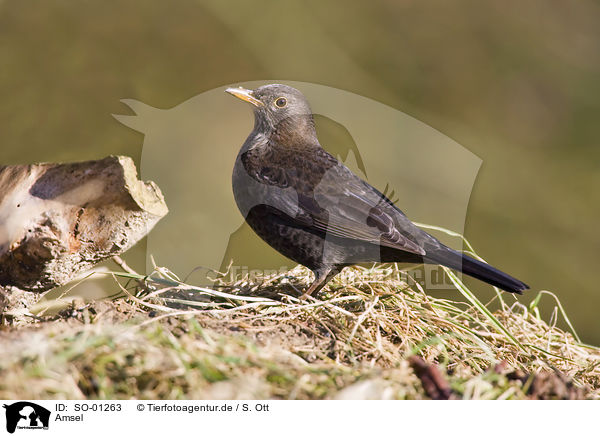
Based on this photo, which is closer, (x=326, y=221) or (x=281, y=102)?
(x=326, y=221)

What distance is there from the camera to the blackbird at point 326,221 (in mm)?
3066

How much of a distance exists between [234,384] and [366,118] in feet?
13.6

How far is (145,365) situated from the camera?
1.72 metres

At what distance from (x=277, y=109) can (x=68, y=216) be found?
171cm

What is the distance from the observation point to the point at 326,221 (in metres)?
3.12

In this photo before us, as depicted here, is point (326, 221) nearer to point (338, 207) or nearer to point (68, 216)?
point (338, 207)

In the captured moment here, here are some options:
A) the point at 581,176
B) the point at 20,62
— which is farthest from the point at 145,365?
the point at 581,176
